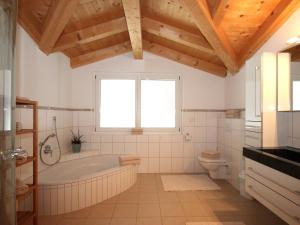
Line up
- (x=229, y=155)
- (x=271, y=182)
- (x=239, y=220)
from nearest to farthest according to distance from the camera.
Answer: (x=271, y=182)
(x=239, y=220)
(x=229, y=155)

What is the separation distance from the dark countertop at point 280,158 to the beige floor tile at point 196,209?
935 mm

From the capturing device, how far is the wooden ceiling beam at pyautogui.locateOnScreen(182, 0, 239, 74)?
253cm

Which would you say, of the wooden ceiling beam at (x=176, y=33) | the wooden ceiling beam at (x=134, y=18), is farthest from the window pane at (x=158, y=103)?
the wooden ceiling beam at (x=176, y=33)

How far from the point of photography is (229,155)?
3891 mm

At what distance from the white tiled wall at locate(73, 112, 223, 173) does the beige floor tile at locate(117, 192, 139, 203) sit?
1.17 m

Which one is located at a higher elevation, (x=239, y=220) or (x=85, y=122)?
(x=85, y=122)

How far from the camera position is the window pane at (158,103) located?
15.1ft

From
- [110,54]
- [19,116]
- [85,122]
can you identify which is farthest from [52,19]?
[85,122]

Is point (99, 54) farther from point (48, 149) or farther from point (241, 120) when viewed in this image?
point (241, 120)

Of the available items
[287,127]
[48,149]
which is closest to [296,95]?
[287,127]

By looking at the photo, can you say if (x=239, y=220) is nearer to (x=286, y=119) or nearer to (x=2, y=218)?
(x=286, y=119)

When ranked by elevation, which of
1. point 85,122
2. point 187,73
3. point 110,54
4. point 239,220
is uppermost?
point 110,54

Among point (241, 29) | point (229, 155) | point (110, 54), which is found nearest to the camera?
point (241, 29)

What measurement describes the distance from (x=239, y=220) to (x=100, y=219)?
155 cm
